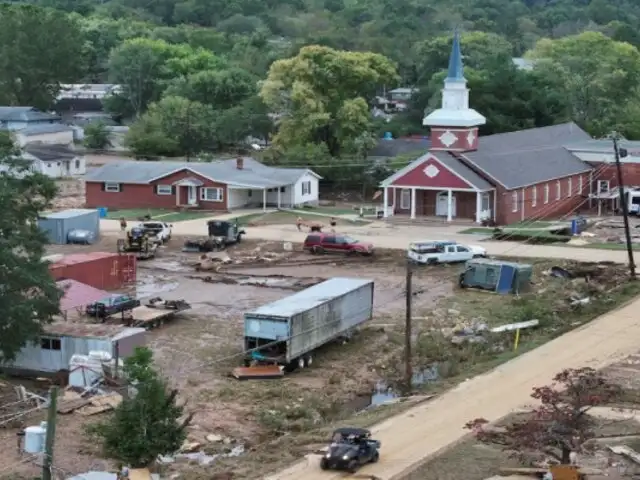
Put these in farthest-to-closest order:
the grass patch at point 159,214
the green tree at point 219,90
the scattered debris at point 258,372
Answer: the green tree at point 219,90 < the grass patch at point 159,214 < the scattered debris at point 258,372

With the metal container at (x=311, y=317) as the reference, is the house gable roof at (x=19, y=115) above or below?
above

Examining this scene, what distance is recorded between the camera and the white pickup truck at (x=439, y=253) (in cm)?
4488

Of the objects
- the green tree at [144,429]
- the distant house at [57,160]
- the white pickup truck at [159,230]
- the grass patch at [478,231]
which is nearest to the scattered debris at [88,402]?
the green tree at [144,429]

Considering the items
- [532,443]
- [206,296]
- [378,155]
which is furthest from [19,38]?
[532,443]

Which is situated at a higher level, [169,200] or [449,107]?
[449,107]

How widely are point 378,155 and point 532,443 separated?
48068mm

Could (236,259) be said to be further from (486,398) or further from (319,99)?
(319,99)

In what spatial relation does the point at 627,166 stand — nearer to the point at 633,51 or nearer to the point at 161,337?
the point at 161,337

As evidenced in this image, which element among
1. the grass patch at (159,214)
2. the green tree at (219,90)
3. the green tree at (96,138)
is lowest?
the grass patch at (159,214)

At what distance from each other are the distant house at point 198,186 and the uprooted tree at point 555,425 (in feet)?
106

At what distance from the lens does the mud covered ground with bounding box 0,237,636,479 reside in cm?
2611

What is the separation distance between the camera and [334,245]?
47.2m

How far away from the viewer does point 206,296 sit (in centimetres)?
4003

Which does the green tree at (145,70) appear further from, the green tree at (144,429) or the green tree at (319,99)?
the green tree at (144,429)
